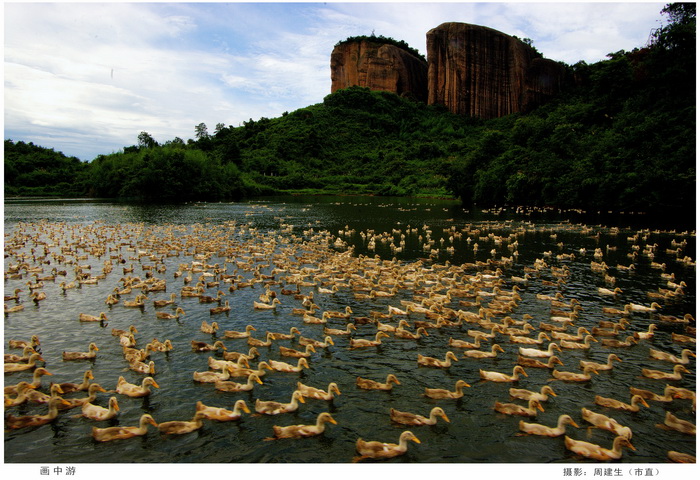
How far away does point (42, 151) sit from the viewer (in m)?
142

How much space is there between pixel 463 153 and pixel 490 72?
70.6 metres

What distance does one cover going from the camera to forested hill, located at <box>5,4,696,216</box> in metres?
63.4

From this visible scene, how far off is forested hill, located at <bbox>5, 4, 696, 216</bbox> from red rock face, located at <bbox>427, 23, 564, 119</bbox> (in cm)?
970

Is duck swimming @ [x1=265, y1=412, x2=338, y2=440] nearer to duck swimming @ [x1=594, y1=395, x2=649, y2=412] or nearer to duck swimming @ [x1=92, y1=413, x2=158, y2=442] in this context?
duck swimming @ [x1=92, y1=413, x2=158, y2=442]

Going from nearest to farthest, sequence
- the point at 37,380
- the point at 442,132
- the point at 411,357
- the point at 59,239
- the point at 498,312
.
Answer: the point at 37,380
the point at 411,357
the point at 498,312
the point at 59,239
the point at 442,132

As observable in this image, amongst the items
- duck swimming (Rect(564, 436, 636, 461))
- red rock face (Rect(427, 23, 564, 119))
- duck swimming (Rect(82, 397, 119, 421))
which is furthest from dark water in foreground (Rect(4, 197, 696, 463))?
red rock face (Rect(427, 23, 564, 119))

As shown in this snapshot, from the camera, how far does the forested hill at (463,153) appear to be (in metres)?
63.4

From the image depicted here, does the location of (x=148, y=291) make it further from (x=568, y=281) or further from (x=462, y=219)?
(x=462, y=219)

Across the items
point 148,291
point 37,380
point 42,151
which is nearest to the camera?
point 37,380

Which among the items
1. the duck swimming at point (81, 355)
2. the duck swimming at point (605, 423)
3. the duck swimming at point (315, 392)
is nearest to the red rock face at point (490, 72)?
the duck swimming at point (605, 423)

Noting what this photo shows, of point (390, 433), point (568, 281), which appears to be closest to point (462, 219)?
point (568, 281)

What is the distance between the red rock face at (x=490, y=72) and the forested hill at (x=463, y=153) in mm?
9698

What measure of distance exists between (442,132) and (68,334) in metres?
163

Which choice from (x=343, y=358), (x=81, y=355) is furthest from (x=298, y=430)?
(x=81, y=355)
